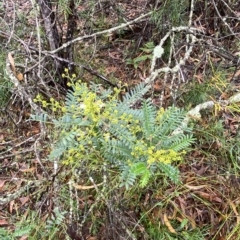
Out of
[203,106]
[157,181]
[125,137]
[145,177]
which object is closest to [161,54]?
[203,106]

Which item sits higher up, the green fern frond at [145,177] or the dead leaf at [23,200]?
the green fern frond at [145,177]

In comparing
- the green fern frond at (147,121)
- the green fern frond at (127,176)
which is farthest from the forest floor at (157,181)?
the green fern frond at (147,121)

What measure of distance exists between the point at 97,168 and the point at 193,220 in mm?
526

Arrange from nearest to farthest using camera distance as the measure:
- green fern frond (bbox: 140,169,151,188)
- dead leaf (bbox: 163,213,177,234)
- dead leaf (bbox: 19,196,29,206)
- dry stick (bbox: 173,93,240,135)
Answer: green fern frond (bbox: 140,169,151,188)
dead leaf (bbox: 163,213,177,234)
dry stick (bbox: 173,93,240,135)
dead leaf (bbox: 19,196,29,206)

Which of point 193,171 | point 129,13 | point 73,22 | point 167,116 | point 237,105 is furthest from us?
point 129,13

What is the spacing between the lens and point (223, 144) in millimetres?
2092

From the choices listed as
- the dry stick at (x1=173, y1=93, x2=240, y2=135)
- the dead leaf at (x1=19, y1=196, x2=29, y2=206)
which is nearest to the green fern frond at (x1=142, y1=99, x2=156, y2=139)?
the dry stick at (x1=173, y1=93, x2=240, y2=135)

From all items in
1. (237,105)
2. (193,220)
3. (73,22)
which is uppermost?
(73,22)

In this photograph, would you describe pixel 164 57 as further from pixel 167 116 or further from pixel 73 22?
pixel 167 116

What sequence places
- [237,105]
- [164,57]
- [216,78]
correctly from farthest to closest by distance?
1. [164,57]
2. [216,78]
3. [237,105]

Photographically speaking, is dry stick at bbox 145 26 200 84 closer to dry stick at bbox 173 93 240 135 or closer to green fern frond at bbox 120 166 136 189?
dry stick at bbox 173 93 240 135

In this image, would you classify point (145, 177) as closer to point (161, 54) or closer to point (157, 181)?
point (157, 181)

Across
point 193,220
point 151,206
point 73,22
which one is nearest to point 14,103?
point 73,22

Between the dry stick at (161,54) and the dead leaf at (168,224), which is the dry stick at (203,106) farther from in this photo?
the dead leaf at (168,224)
